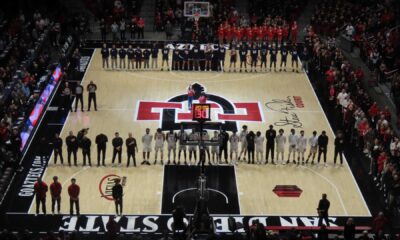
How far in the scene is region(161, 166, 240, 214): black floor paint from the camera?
24.4 meters

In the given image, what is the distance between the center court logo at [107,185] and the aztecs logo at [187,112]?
14.8ft

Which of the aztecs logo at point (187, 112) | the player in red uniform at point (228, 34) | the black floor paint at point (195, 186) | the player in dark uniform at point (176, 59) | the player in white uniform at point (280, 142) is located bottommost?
the black floor paint at point (195, 186)

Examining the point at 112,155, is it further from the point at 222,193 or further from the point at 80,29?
the point at 80,29

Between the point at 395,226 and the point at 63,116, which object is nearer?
the point at 395,226

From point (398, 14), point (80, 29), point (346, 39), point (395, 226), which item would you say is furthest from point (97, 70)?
point (395, 226)

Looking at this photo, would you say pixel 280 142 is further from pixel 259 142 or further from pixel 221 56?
pixel 221 56

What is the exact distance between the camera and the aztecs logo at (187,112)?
3084cm

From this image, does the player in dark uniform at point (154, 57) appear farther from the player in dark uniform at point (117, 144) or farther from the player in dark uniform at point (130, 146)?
the player in dark uniform at point (117, 144)

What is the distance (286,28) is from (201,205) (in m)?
20.9

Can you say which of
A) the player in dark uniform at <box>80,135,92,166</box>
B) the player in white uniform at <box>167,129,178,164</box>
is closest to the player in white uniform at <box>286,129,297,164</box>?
the player in white uniform at <box>167,129,178,164</box>

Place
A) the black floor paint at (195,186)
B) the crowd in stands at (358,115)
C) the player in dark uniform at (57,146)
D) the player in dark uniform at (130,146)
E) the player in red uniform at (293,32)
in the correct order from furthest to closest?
1. the player in red uniform at (293,32)
2. the player in dark uniform at (57,146)
3. the player in dark uniform at (130,146)
4. the crowd in stands at (358,115)
5. the black floor paint at (195,186)

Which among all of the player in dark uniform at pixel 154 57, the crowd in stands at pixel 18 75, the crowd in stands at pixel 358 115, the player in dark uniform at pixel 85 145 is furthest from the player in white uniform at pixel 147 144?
the player in dark uniform at pixel 154 57

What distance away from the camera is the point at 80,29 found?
41.4 meters
